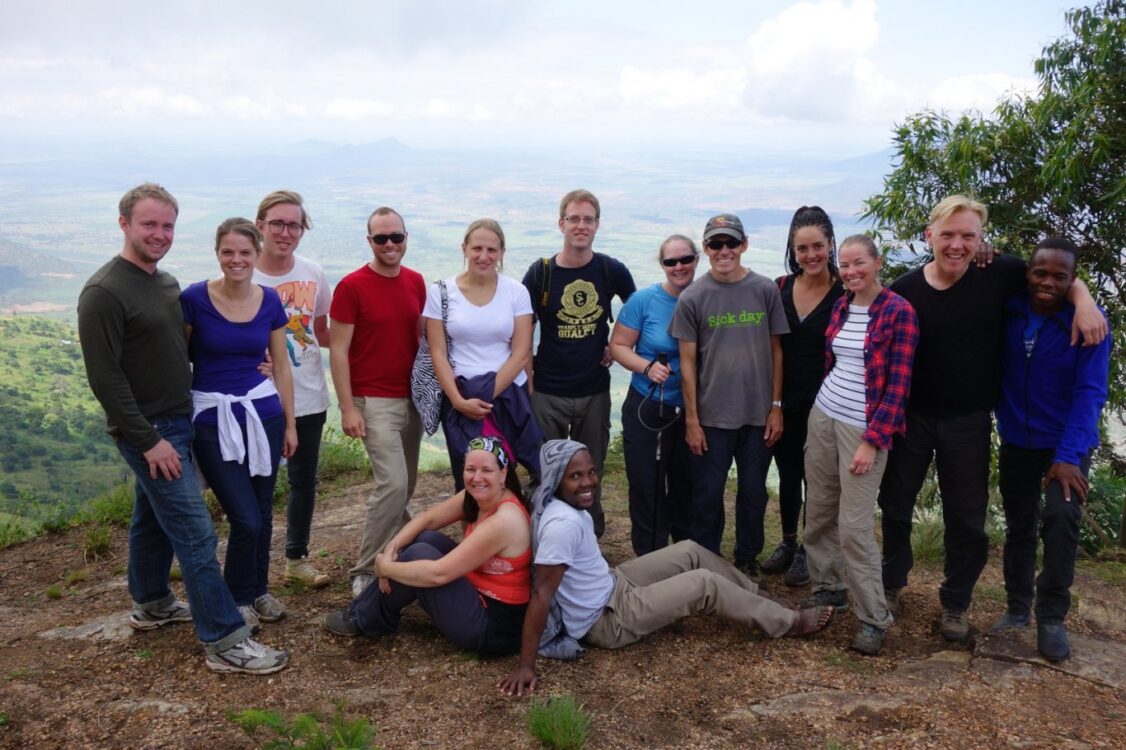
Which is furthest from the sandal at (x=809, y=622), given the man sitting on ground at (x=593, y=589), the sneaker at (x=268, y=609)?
the sneaker at (x=268, y=609)

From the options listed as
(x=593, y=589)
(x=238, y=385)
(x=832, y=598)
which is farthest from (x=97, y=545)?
(x=832, y=598)

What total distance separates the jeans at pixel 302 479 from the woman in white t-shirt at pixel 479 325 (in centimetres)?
91

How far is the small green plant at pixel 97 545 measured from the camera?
21.9 ft

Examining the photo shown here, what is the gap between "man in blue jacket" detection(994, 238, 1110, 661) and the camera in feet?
13.0

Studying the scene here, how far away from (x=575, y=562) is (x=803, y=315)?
2.06 m

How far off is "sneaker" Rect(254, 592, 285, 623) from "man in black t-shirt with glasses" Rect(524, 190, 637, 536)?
6.54 feet

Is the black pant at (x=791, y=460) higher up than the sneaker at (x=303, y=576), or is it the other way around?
the black pant at (x=791, y=460)

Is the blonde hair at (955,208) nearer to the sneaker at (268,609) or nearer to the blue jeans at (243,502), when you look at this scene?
the blue jeans at (243,502)

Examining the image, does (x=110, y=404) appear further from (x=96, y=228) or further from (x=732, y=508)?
(x=96, y=228)

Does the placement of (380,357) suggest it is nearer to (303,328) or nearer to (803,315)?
(303,328)

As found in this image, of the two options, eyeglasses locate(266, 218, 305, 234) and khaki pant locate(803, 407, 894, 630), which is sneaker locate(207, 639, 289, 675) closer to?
eyeglasses locate(266, 218, 305, 234)

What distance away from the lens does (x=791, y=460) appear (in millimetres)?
5270

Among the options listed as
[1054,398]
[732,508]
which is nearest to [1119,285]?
[732,508]

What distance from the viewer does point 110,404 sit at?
3668mm
